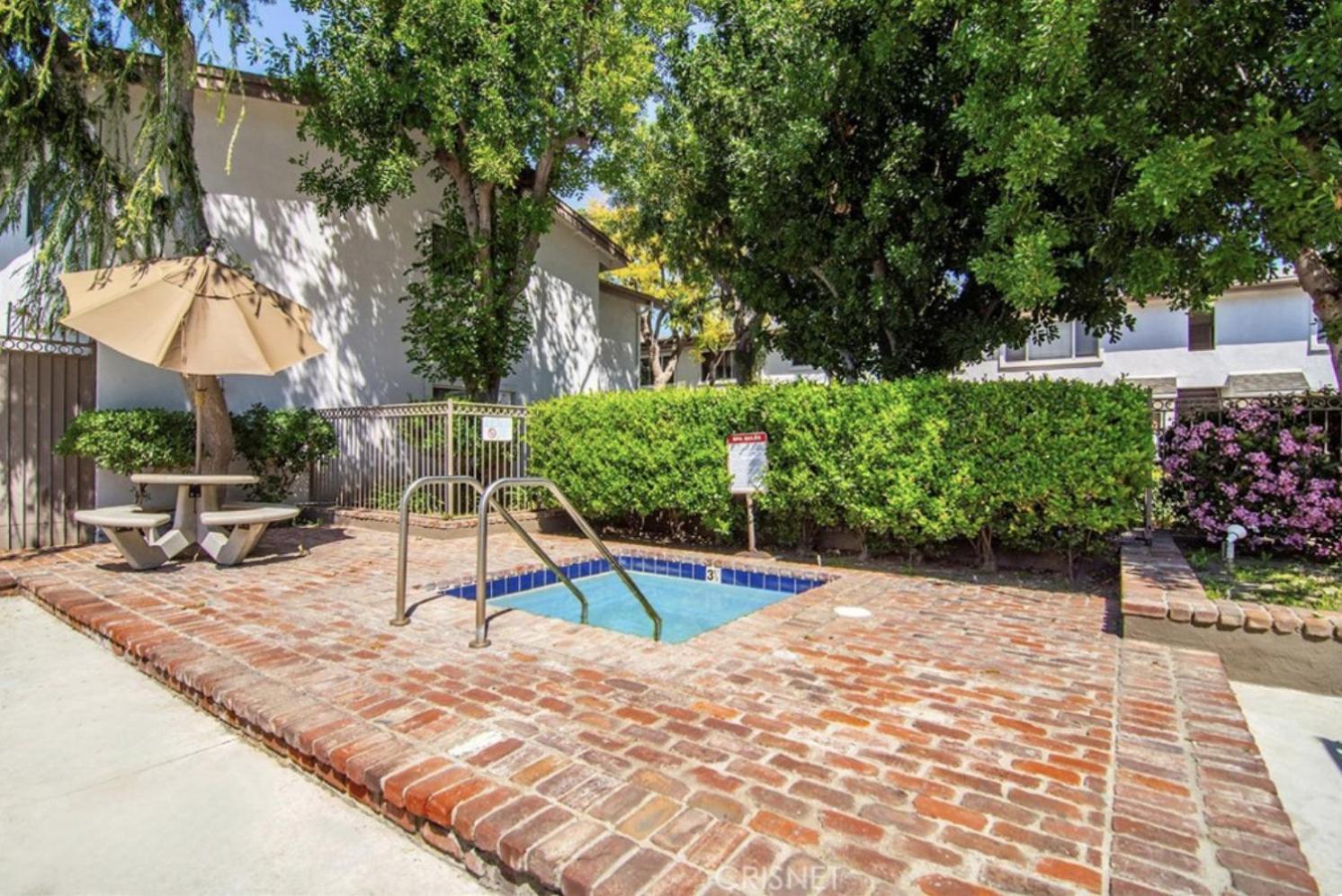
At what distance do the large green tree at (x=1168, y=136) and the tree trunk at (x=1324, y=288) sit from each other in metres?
0.01

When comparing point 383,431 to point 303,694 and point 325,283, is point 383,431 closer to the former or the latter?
point 325,283

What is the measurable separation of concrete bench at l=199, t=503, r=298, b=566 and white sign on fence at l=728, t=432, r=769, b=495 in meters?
4.90

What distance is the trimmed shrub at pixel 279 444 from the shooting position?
9.56m

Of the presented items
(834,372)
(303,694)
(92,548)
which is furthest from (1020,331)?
(92,548)

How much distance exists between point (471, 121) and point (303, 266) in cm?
390

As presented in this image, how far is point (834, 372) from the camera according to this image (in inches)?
433

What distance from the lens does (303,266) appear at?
439 inches

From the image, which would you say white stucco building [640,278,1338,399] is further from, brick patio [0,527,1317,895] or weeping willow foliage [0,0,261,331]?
brick patio [0,527,1317,895]

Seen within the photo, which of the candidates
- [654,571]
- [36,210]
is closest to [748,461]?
[654,571]

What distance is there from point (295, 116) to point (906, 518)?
453 inches

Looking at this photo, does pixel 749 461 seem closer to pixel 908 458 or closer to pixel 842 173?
pixel 908 458

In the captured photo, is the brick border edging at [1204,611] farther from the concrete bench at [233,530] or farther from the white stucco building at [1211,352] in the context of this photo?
the white stucco building at [1211,352]

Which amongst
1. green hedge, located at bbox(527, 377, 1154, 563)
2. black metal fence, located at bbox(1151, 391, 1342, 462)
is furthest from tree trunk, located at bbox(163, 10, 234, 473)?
black metal fence, located at bbox(1151, 391, 1342, 462)

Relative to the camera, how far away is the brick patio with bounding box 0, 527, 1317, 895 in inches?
82.5
